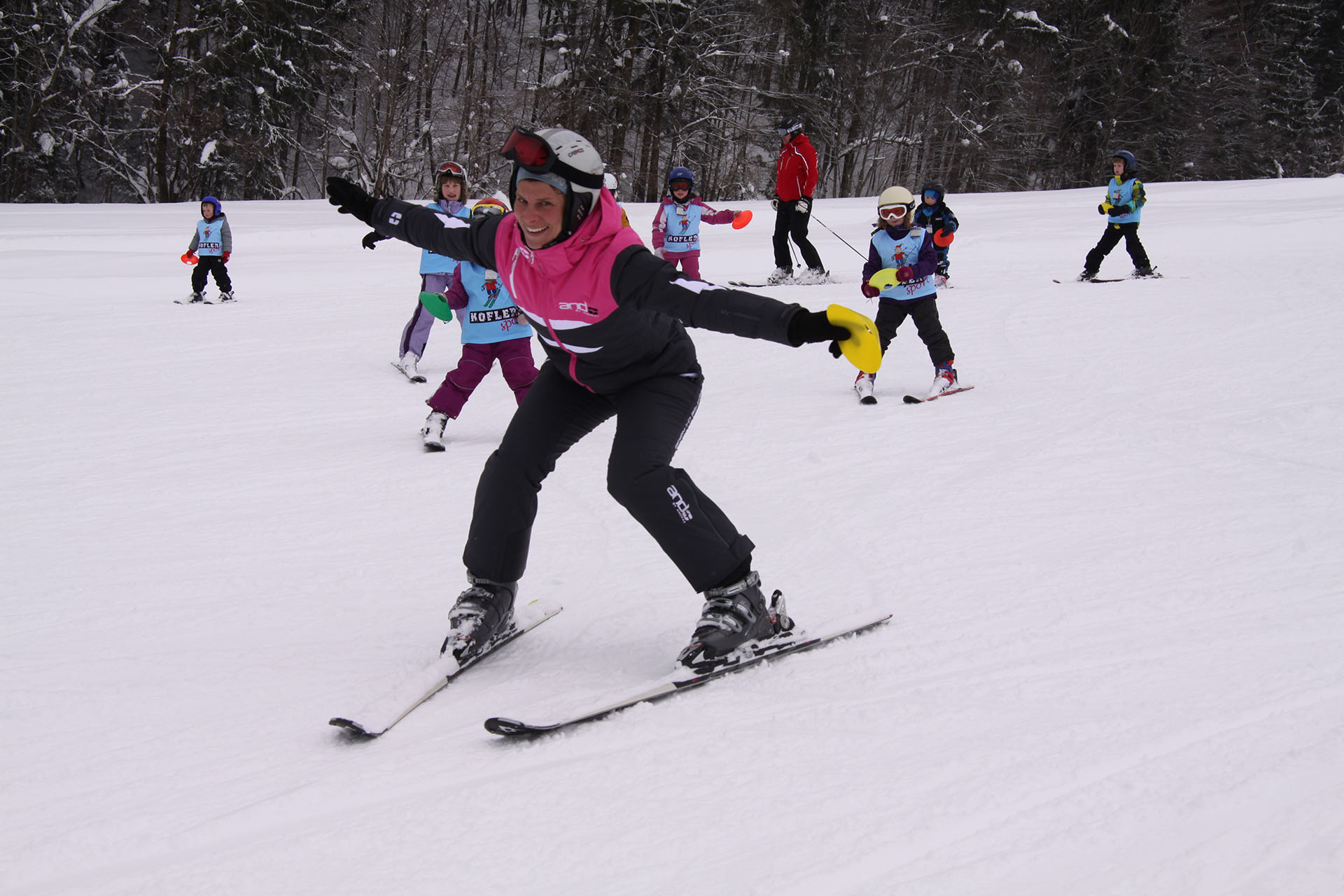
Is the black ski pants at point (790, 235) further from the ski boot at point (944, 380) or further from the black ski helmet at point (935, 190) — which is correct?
the ski boot at point (944, 380)

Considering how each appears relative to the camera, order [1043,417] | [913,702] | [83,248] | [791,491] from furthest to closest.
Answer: [83,248] → [1043,417] → [791,491] → [913,702]

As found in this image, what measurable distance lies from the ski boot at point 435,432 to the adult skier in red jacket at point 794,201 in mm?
6833

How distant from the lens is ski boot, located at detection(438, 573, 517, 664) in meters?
2.81

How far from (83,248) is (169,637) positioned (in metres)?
13.4

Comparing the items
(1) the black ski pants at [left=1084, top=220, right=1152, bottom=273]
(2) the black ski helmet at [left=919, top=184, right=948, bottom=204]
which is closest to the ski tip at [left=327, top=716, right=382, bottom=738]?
(2) the black ski helmet at [left=919, top=184, right=948, bottom=204]

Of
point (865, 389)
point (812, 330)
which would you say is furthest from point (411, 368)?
point (812, 330)

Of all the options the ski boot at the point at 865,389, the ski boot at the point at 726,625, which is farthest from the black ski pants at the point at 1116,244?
the ski boot at the point at 726,625

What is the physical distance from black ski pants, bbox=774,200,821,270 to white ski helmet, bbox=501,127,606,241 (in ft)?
30.8

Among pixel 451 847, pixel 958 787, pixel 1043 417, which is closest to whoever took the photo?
pixel 451 847

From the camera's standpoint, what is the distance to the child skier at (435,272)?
A: 702 centimetres

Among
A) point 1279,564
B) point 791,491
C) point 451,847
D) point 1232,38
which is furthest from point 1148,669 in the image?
point 1232,38

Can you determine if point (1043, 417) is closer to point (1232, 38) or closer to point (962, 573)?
point (962, 573)

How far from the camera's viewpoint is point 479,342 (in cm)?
566

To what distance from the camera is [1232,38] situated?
112 ft
